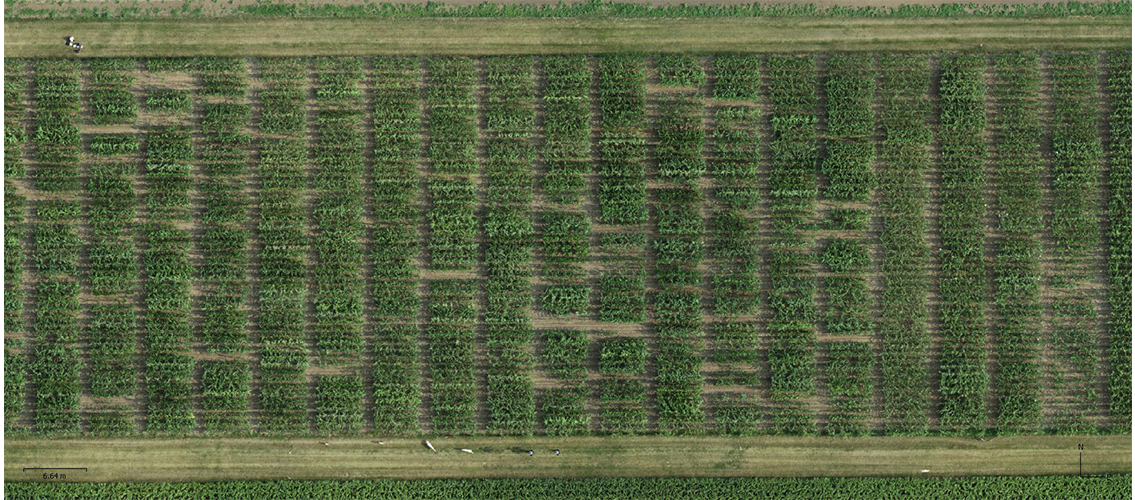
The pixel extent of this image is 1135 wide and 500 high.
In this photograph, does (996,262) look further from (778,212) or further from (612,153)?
(612,153)

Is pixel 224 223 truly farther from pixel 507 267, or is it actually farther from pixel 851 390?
pixel 851 390

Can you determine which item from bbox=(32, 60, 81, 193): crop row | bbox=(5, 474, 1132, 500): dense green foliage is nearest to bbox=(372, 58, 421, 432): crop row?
bbox=(5, 474, 1132, 500): dense green foliage

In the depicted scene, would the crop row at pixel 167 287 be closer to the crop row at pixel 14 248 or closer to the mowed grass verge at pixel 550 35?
the mowed grass verge at pixel 550 35

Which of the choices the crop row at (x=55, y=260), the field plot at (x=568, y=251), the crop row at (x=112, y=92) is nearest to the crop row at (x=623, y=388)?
the field plot at (x=568, y=251)

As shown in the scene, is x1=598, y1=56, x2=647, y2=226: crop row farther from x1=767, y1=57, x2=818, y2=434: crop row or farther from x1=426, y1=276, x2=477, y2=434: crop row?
x1=426, y1=276, x2=477, y2=434: crop row

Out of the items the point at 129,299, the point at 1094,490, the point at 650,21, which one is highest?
the point at 650,21

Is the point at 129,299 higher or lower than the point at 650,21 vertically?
lower

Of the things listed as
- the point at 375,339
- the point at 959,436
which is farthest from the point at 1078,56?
the point at 375,339

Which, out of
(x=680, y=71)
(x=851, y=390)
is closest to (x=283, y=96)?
(x=680, y=71)
